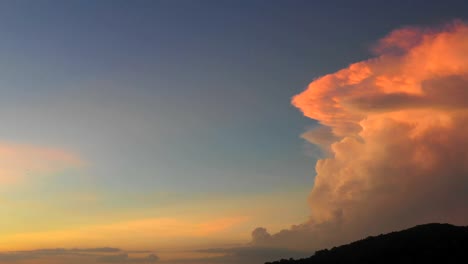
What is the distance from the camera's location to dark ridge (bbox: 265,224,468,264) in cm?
14250

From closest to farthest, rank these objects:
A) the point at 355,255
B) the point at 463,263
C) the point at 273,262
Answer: the point at 463,263
the point at 355,255
the point at 273,262

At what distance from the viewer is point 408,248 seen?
149125 millimetres

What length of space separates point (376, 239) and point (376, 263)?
61.1 ft

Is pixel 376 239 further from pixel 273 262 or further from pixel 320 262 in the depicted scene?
pixel 273 262

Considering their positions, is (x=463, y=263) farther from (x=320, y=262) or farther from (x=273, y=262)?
(x=273, y=262)

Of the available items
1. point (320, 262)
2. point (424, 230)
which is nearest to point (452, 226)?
point (424, 230)

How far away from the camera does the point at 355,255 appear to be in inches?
6033

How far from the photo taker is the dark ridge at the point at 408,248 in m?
142

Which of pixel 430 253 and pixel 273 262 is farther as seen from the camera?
pixel 273 262

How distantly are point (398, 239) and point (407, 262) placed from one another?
52.2 feet

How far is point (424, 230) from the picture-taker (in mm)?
159750

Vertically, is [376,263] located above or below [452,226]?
below

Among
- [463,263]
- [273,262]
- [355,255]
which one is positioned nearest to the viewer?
[463,263]

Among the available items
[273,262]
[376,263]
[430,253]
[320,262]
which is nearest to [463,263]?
[430,253]
